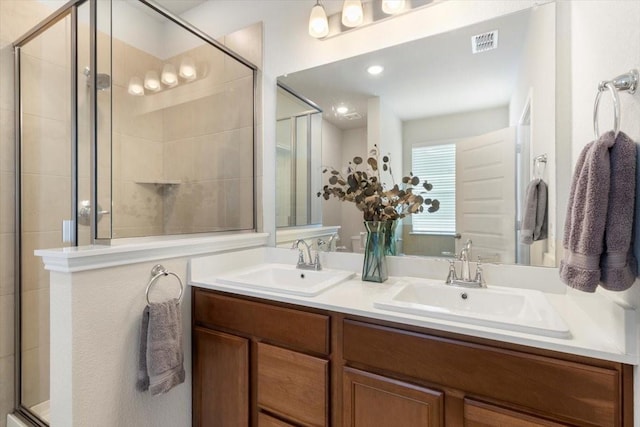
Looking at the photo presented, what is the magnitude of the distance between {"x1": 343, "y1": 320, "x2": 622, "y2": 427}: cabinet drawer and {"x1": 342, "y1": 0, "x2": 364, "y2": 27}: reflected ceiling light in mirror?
1.42m

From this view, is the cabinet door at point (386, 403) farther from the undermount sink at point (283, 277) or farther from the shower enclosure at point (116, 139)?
the shower enclosure at point (116, 139)

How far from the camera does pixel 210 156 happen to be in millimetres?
2150

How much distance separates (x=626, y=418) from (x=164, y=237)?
1755 mm

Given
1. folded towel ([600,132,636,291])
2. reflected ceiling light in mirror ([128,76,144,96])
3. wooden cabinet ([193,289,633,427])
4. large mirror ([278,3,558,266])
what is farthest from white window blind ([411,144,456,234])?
reflected ceiling light in mirror ([128,76,144,96])

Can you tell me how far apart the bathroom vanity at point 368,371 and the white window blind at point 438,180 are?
0.38 m

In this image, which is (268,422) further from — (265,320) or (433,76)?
(433,76)

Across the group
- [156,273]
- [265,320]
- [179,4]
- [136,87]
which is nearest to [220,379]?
[265,320]

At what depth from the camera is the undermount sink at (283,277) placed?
1.39 m

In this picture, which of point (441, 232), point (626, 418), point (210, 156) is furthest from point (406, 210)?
point (210, 156)

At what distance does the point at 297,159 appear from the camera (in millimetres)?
1876

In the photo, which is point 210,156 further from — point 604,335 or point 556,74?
point 604,335

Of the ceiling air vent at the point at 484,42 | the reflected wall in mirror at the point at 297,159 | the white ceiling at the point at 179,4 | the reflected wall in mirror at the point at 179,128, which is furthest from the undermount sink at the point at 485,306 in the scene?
the white ceiling at the point at 179,4

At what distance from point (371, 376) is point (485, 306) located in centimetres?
52

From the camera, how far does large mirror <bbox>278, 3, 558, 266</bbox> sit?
1.26 meters
